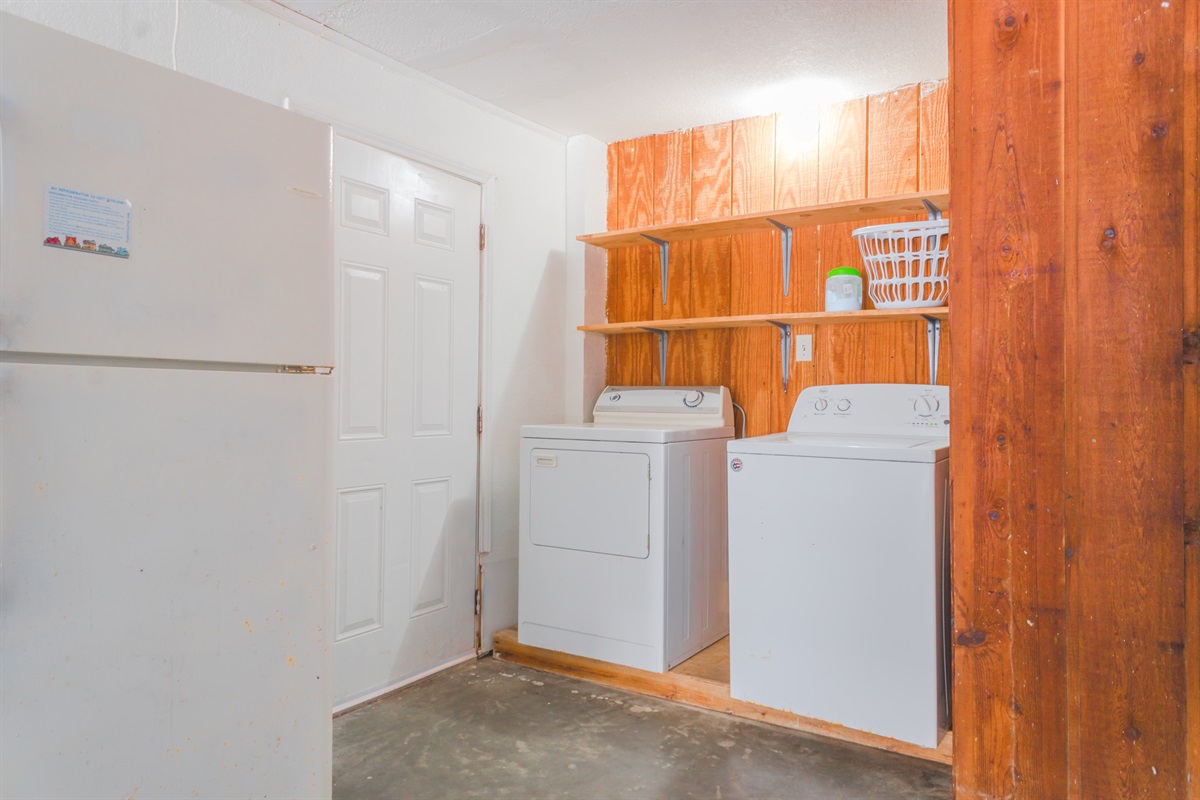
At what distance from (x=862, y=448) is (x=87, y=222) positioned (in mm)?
1918

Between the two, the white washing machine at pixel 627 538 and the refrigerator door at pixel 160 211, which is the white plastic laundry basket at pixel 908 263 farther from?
the refrigerator door at pixel 160 211

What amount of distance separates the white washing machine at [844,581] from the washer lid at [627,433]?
0.91ft

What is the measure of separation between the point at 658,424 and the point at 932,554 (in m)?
1.27

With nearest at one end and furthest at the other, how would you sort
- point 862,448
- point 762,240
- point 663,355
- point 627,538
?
point 862,448, point 627,538, point 762,240, point 663,355

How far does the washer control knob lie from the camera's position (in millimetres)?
2613

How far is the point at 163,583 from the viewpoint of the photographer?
1114mm

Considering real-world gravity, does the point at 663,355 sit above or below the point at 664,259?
below

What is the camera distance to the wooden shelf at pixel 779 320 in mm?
2607

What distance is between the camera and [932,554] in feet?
6.79

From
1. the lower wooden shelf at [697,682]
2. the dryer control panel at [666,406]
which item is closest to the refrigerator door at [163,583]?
the lower wooden shelf at [697,682]

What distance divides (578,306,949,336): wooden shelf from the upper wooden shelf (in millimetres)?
361

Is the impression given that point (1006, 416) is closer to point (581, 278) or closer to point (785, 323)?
point (785, 323)

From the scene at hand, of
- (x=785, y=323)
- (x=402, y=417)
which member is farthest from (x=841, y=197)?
(x=402, y=417)

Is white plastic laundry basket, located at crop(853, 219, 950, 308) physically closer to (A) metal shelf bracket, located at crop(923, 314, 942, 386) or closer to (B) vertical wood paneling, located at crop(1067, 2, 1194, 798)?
(A) metal shelf bracket, located at crop(923, 314, 942, 386)
